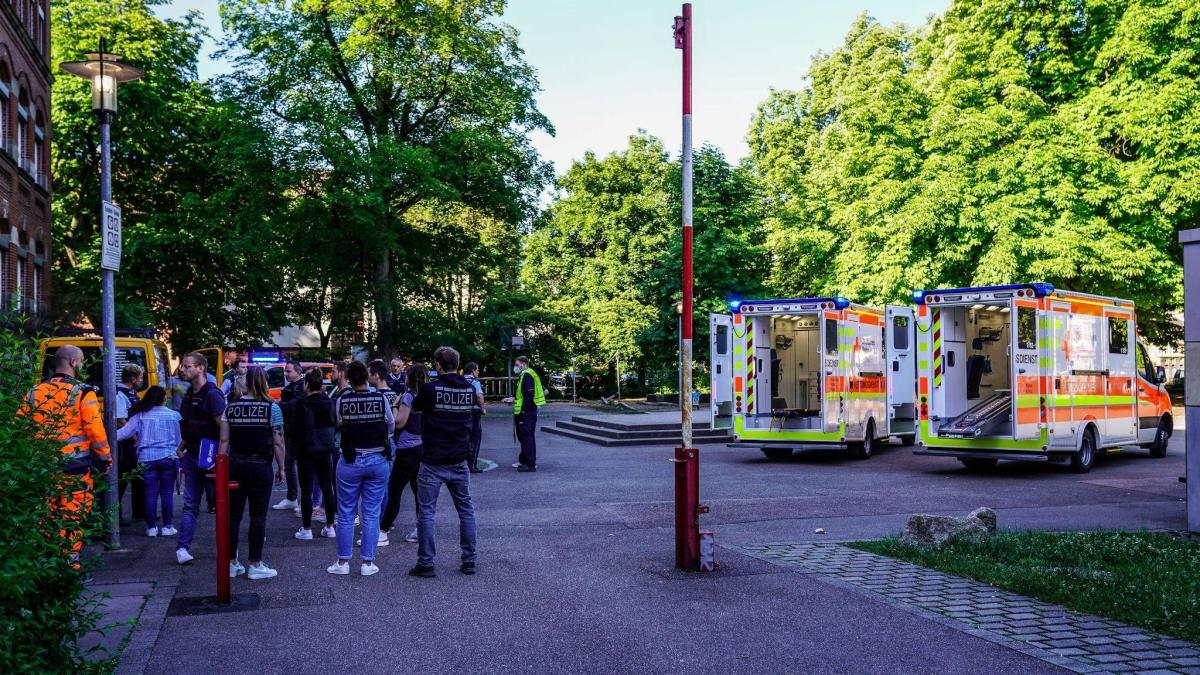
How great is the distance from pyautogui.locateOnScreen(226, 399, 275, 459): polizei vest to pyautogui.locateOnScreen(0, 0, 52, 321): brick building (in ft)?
43.2

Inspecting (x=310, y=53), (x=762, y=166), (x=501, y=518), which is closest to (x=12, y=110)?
(x=310, y=53)

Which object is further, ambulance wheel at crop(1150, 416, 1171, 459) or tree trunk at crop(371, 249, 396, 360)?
tree trunk at crop(371, 249, 396, 360)

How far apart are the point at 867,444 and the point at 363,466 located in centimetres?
1321

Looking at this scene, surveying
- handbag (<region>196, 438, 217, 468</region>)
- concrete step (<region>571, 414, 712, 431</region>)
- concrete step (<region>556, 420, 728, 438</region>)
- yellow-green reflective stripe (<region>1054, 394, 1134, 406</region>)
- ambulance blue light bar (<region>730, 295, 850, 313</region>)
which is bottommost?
concrete step (<region>556, 420, 728, 438</region>)

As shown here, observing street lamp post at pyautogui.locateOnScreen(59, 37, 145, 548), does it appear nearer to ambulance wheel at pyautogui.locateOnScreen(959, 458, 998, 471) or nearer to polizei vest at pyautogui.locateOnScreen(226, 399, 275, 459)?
polizei vest at pyautogui.locateOnScreen(226, 399, 275, 459)

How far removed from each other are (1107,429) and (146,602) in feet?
51.3

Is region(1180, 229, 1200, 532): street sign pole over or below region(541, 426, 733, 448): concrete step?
over

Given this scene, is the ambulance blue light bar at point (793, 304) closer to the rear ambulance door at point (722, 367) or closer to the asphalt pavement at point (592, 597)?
the rear ambulance door at point (722, 367)

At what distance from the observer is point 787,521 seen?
37.1 ft

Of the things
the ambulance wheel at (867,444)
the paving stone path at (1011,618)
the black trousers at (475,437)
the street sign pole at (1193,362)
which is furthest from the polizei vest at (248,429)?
the ambulance wheel at (867,444)

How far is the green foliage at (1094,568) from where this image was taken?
6703 mm

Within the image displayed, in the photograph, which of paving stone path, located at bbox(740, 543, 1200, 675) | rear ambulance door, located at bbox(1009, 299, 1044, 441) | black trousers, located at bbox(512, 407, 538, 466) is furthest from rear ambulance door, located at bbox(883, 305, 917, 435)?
paving stone path, located at bbox(740, 543, 1200, 675)

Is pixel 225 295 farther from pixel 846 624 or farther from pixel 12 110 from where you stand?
pixel 846 624

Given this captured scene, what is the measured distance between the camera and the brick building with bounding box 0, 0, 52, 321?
68.0 ft
